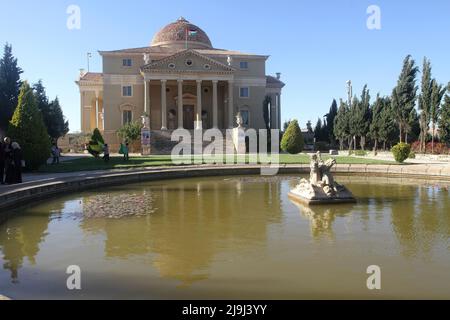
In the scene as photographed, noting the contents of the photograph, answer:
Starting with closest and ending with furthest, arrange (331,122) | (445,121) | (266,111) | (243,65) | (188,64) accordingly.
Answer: (445,121)
(188,64)
(266,111)
(243,65)
(331,122)

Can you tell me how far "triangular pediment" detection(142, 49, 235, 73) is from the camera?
4834 cm

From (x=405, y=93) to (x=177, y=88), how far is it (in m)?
26.3

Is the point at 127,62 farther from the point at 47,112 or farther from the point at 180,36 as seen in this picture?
the point at 47,112

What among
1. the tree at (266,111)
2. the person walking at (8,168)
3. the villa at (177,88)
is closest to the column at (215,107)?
the villa at (177,88)

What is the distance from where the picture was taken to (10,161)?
1504cm
